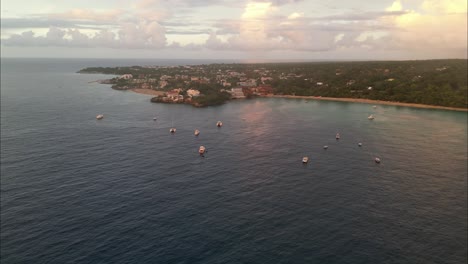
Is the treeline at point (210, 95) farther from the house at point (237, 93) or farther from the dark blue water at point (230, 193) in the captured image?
the dark blue water at point (230, 193)

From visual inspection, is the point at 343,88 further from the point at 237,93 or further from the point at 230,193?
the point at 230,193

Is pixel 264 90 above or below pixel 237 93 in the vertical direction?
above

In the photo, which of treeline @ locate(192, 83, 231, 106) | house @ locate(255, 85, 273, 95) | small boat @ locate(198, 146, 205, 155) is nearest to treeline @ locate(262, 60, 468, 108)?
house @ locate(255, 85, 273, 95)

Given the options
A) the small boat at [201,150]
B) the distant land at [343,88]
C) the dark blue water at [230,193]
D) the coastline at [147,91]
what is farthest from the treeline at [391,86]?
the small boat at [201,150]

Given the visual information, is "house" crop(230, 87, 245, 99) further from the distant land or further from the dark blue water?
the dark blue water

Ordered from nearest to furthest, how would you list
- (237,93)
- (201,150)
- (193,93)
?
(201,150) < (193,93) < (237,93)

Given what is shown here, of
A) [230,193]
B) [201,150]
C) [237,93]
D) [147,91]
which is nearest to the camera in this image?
[230,193]

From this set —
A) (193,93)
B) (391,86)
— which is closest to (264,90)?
(193,93)

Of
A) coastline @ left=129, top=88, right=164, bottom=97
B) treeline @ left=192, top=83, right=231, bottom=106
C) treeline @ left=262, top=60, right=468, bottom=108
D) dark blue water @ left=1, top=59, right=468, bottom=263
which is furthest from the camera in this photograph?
coastline @ left=129, top=88, right=164, bottom=97
